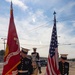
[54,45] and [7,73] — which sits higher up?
[54,45]

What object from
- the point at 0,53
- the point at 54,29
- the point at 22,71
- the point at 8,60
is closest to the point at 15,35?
the point at 8,60

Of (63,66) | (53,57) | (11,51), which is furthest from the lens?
(63,66)

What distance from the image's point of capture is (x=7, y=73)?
6484mm

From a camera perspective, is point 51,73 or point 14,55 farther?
point 51,73

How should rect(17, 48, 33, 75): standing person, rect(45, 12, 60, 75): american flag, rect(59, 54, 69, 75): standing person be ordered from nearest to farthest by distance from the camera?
rect(45, 12, 60, 75): american flag, rect(17, 48, 33, 75): standing person, rect(59, 54, 69, 75): standing person

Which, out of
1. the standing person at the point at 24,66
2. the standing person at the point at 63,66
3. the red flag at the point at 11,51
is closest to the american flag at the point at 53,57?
the standing person at the point at 24,66

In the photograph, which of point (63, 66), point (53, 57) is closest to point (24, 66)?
point (53, 57)

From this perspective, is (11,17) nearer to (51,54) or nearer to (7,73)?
(7,73)

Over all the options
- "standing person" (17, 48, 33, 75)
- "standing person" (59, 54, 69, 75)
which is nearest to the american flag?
"standing person" (17, 48, 33, 75)

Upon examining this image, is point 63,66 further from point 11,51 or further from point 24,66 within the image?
point 11,51

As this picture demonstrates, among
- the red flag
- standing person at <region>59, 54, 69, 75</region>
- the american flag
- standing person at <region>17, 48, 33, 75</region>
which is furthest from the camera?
standing person at <region>59, 54, 69, 75</region>

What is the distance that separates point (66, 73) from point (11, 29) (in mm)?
4642

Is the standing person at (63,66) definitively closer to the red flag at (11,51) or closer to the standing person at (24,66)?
the standing person at (24,66)

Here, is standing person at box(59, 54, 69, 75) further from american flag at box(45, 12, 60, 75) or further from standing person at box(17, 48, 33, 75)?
american flag at box(45, 12, 60, 75)
